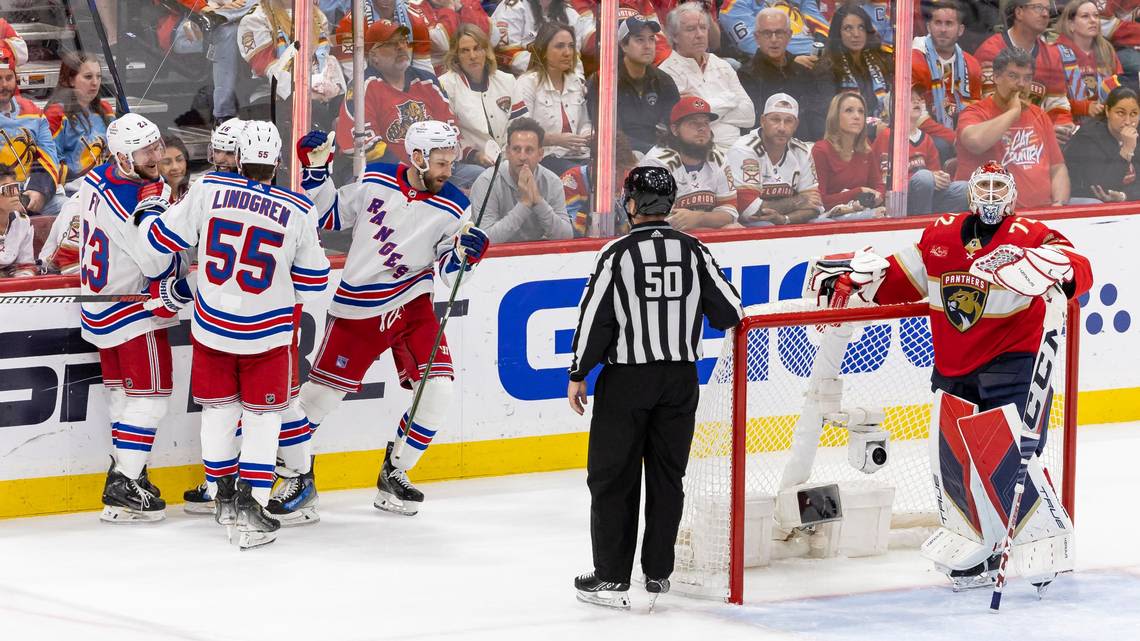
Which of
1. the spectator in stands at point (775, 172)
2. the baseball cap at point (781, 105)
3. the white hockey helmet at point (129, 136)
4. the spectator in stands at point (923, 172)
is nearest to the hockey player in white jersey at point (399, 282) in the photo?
the white hockey helmet at point (129, 136)

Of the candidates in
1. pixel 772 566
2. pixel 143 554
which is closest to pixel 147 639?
pixel 143 554

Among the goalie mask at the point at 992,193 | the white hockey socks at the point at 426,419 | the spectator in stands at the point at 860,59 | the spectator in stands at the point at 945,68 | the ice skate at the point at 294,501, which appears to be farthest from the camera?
the spectator in stands at the point at 945,68

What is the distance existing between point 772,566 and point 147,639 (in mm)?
1852

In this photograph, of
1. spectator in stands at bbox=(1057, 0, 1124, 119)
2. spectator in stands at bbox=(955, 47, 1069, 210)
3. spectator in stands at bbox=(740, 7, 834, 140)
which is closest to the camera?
spectator in stands at bbox=(740, 7, 834, 140)

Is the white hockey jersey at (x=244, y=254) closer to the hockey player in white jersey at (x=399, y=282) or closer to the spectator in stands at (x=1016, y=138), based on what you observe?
the hockey player in white jersey at (x=399, y=282)

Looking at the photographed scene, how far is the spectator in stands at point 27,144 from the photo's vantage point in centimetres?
590

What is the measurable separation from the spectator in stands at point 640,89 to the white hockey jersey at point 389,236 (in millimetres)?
1072

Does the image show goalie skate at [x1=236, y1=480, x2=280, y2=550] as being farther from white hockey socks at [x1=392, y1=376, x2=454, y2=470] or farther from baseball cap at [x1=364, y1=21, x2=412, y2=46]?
baseball cap at [x1=364, y1=21, x2=412, y2=46]

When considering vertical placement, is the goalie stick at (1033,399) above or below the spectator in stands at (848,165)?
below

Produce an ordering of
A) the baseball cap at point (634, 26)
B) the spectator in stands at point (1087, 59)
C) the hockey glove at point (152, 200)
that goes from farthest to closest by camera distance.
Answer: the spectator in stands at point (1087, 59), the baseball cap at point (634, 26), the hockey glove at point (152, 200)

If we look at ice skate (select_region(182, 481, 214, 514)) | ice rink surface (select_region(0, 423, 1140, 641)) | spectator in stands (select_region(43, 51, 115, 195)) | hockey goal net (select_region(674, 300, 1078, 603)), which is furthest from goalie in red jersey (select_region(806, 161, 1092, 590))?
spectator in stands (select_region(43, 51, 115, 195))

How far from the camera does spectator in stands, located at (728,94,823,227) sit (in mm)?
7219

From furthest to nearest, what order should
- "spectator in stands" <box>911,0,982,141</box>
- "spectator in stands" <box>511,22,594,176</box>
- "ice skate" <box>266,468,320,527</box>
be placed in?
"spectator in stands" <box>911,0,982,141</box> → "spectator in stands" <box>511,22,594,176</box> → "ice skate" <box>266,468,320,527</box>

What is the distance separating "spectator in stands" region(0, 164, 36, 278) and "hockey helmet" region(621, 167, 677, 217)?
219 centimetres
